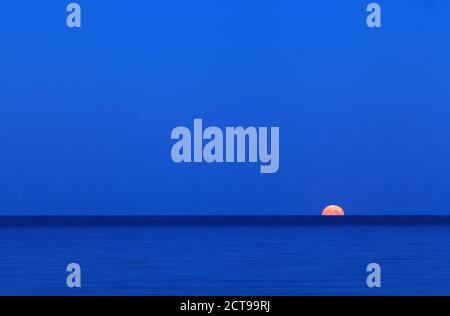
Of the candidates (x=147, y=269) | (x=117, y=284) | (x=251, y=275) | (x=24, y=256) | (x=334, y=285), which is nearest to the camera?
(x=334, y=285)

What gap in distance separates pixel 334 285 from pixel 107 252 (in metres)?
2.61

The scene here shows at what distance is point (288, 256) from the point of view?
234 inches
